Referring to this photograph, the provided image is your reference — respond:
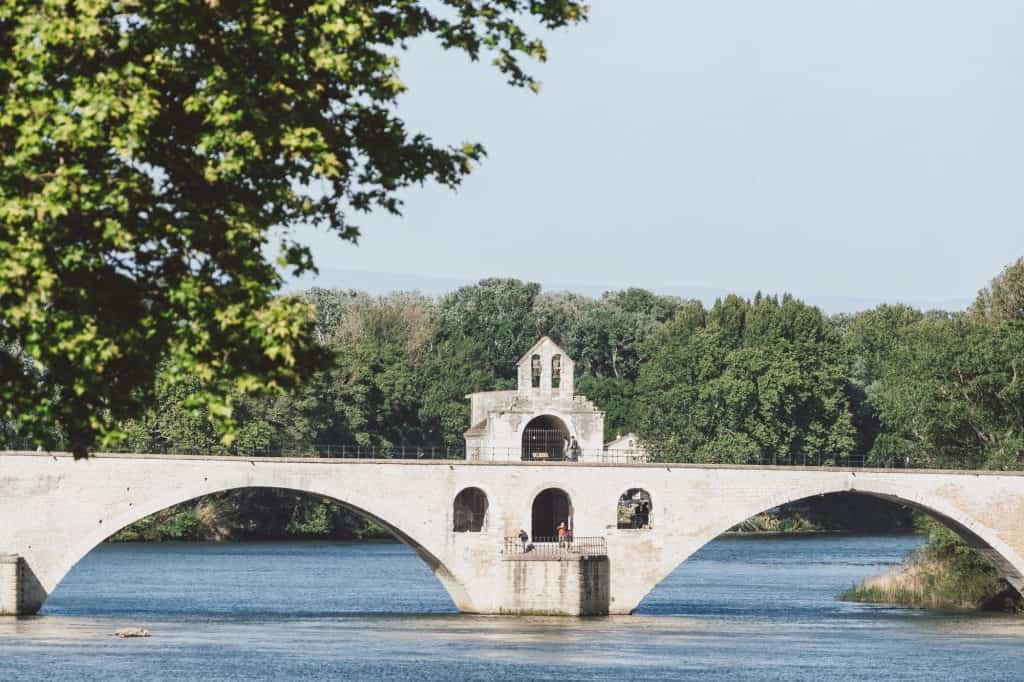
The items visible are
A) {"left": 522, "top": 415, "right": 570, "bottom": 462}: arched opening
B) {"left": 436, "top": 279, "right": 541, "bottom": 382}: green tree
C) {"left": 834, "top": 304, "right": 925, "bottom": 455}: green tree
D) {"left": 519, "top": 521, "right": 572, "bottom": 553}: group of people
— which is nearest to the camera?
{"left": 519, "top": 521, "right": 572, "bottom": 553}: group of people

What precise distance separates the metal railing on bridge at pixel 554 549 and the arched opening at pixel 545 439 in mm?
3679

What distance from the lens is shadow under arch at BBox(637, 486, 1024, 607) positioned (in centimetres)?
5159

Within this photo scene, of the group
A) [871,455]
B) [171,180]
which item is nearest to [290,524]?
[871,455]

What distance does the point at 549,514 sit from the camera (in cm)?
5400

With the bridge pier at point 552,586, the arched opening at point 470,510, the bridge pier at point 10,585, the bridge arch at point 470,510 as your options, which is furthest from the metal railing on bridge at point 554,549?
the bridge pier at point 10,585

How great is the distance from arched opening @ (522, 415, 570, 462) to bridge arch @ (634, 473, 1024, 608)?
184 inches

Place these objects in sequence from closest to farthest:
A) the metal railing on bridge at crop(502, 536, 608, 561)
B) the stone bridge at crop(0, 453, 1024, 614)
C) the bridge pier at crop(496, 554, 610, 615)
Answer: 1. the stone bridge at crop(0, 453, 1024, 614)
2. the bridge pier at crop(496, 554, 610, 615)
3. the metal railing on bridge at crop(502, 536, 608, 561)

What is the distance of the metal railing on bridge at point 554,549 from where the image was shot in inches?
1943

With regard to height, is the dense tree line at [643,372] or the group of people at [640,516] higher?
the dense tree line at [643,372]

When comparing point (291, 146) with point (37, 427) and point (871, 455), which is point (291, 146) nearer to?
point (37, 427)

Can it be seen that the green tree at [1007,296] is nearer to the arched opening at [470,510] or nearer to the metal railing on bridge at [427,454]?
the metal railing on bridge at [427,454]

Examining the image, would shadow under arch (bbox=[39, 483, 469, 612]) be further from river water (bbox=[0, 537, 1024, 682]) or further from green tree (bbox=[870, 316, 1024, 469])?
green tree (bbox=[870, 316, 1024, 469])

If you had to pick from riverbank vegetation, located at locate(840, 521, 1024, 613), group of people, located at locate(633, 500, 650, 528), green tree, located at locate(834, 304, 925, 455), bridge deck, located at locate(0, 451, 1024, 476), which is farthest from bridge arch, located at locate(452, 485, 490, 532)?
green tree, located at locate(834, 304, 925, 455)

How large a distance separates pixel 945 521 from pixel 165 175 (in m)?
40.9
